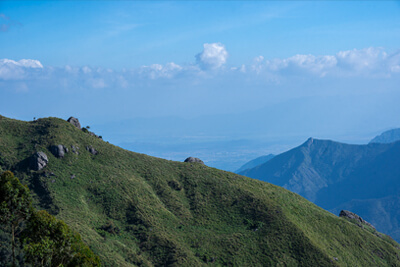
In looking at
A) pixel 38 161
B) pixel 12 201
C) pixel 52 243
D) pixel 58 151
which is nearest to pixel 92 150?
pixel 58 151

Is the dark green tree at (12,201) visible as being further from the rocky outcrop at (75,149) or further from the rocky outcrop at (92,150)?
the rocky outcrop at (92,150)

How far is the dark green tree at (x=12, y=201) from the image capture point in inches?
2000

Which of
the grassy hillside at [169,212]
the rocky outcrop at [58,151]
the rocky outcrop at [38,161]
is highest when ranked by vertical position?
the rocky outcrop at [58,151]

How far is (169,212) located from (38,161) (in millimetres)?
36918

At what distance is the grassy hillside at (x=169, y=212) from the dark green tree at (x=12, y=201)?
22.8 m

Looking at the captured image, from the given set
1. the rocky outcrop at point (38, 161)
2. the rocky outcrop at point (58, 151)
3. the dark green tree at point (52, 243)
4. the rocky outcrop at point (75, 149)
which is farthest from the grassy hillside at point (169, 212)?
the dark green tree at point (52, 243)

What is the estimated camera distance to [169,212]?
97062 millimetres

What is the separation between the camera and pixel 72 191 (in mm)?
91688

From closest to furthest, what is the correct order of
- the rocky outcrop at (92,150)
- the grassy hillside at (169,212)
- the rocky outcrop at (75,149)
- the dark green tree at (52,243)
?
the dark green tree at (52,243) → the grassy hillside at (169,212) → the rocky outcrop at (75,149) → the rocky outcrop at (92,150)

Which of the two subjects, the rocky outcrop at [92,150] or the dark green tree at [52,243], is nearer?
the dark green tree at [52,243]

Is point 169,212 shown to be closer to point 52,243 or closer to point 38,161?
point 38,161

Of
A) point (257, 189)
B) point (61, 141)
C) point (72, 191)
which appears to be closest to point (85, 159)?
point (61, 141)

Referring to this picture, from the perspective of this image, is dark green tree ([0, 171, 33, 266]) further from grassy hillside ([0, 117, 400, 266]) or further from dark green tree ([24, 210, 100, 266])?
grassy hillside ([0, 117, 400, 266])

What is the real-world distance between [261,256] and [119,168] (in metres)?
47.5
